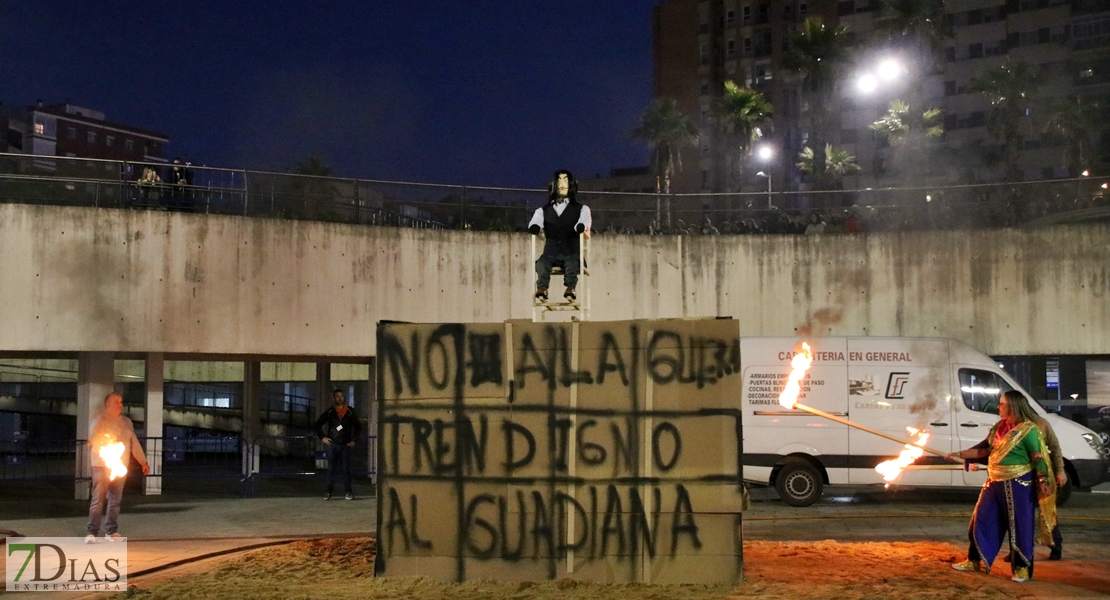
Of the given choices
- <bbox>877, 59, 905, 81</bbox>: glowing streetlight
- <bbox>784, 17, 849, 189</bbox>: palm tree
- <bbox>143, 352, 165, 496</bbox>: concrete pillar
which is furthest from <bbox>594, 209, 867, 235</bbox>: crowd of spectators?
<bbox>877, 59, 905, 81</bbox>: glowing streetlight

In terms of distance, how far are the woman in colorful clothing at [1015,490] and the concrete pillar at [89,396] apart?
1322cm

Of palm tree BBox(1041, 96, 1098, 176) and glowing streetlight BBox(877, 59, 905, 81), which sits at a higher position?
glowing streetlight BBox(877, 59, 905, 81)

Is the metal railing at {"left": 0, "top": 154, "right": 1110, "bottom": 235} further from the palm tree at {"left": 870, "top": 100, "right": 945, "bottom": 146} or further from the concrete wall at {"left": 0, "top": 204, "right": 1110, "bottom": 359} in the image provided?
the palm tree at {"left": 870, "top": 100, "right": 945, "bottom": 146}

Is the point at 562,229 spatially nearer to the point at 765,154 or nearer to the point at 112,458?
the point at 112,458

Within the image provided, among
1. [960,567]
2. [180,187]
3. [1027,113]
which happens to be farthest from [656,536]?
[1027,113]

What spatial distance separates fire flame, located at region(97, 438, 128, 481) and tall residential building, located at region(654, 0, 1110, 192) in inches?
1587

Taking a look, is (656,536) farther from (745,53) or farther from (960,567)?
(745,53)

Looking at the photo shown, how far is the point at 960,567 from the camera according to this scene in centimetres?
862

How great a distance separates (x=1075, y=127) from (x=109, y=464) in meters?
43.9

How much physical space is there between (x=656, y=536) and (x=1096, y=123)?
4571 cm

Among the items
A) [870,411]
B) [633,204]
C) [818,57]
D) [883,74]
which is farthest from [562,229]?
[883,74]

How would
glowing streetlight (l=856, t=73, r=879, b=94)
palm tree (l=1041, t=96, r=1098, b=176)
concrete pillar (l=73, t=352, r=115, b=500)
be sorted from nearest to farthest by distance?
concrete pillar (l=73, t=352, r=115, b=500) → palm tree (l=1041, t=96, r=1098, b=176) → glowing streetlight (l=856, t=73, r=879, b=94)

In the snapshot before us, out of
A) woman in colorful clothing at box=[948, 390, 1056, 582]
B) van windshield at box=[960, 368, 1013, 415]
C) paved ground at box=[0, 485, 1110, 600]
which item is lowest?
paved ground at box=[0, 485, 1110, 600]

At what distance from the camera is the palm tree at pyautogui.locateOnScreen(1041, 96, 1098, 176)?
42106mm
